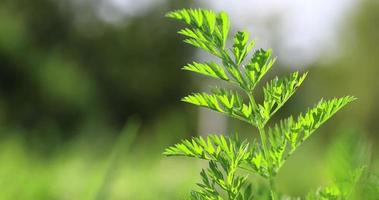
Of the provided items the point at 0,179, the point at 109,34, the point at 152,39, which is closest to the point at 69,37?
the point at 109,34

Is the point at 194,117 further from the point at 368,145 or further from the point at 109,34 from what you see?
the point at 368,145

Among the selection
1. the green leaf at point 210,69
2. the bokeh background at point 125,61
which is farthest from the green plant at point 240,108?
the bokeh background at point 125,61

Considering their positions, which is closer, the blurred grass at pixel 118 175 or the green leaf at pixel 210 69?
the green leaf at pixel 210 69

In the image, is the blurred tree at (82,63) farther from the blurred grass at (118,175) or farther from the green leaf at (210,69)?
the green leaf at (210,69)

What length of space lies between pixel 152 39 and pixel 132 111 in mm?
2673

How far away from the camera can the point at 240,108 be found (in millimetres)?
347

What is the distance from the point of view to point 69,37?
2003 cm

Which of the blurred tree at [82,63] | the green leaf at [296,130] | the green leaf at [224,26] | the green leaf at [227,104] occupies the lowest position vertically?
the green leaf at [296,130]

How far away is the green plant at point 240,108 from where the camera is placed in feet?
1.08

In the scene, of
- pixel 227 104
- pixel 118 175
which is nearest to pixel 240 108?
pixel 227 104

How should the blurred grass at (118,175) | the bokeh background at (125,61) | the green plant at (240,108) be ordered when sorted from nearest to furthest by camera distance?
1. the green plant at (240,108)
2. the blurred grass at (118,175)
3. the bokeh background at (125,61)

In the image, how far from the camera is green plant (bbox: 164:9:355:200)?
1.08 ft

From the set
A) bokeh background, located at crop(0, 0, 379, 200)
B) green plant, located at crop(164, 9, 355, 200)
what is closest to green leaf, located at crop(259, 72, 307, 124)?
green plant, located at crop(164, 9, 355, 200)

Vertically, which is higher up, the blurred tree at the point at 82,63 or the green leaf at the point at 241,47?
the blurred tree at the point at 82,63
